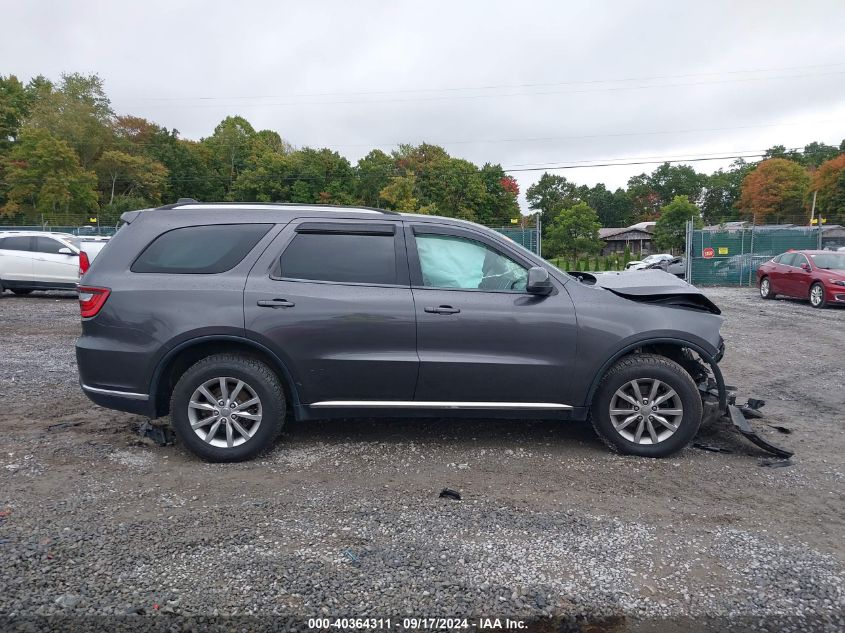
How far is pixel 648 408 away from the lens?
4418mm

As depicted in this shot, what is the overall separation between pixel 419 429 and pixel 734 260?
19861 mm

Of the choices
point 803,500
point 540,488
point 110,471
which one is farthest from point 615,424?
point 110,471

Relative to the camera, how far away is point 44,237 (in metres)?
14.3

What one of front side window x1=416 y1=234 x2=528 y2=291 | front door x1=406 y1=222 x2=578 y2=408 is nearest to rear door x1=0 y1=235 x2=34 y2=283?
front side window x1=416 y1=234 x2=528 y2=291

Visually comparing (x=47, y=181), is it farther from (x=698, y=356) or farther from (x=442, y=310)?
(x=698, y=356)

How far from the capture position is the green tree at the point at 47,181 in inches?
2009

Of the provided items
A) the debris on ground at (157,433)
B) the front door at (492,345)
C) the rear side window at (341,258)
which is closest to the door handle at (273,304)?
the rear side window at (341,258)

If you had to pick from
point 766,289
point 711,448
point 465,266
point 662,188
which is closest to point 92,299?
point 465,266

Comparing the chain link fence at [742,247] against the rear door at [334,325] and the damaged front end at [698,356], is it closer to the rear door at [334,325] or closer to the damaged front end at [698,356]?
the damaged front end at [698,356]

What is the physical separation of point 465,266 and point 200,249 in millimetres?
1984

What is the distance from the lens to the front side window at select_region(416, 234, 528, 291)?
4484 millimetres

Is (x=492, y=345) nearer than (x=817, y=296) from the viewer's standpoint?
Yes

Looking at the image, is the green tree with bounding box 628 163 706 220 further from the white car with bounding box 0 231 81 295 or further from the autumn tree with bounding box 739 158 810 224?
Answer: the white car with bounding box 0 231 81 295

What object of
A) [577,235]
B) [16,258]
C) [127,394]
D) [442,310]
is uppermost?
[577,235]
